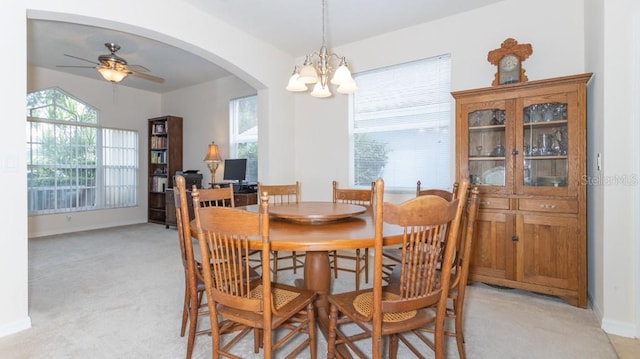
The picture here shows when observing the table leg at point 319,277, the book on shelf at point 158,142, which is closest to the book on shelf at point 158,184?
the book on shelf at point 158,142

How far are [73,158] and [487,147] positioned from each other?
6.74 metres

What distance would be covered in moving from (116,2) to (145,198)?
16.8 feet

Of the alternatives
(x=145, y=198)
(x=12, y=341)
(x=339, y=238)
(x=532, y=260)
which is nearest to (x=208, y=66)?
(x=145, y=198)

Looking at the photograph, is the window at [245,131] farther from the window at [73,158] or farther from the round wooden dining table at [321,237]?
the round wooden dining table at [321,237]

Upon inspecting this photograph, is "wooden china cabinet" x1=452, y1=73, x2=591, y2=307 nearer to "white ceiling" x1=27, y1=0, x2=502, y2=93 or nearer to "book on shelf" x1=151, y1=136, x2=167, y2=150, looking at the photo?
"white ceiling" x1=27, y1=0, x2=502, y2=93

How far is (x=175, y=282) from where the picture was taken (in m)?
3.14

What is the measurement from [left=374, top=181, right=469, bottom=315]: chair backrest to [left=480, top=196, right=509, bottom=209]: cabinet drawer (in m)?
1.63

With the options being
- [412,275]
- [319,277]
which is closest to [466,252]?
[412,275]

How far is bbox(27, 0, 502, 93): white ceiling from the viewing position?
3.23m

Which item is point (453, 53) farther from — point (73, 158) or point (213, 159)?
point (73, 158)

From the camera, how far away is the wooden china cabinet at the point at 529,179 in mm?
2574

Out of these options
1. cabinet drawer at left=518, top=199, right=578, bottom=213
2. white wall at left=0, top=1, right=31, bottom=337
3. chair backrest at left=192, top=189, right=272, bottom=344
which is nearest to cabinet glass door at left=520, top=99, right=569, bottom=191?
cabinet drawer at left=518, top=199, right=578, bottom=213

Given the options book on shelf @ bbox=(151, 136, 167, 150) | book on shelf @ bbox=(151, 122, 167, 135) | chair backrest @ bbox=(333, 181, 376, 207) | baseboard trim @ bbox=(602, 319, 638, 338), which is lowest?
baseboard trim @ bbox=(602, 319, 638, 338)

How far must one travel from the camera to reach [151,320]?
7.69 feet
